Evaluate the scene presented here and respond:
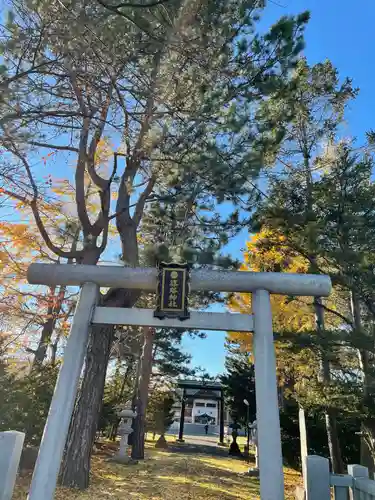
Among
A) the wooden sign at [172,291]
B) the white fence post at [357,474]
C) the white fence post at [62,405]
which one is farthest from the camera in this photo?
the wooden sign at [172,291]

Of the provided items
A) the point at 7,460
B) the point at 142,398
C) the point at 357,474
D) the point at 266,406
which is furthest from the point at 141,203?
the point at 142,398

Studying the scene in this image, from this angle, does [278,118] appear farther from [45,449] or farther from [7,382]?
[7,382]

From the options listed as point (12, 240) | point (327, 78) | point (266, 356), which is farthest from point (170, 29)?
point (12, 240)

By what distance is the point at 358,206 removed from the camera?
265 inches

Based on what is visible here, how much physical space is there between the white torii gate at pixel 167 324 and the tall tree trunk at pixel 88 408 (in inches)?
85.2

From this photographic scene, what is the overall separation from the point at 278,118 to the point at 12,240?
274 inches

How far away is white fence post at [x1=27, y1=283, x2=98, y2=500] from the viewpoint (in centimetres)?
348

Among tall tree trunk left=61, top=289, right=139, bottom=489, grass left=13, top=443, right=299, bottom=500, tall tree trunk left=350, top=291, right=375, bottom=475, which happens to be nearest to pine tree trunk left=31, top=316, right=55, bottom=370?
grass left=13, top=443, right=299, bottom=500

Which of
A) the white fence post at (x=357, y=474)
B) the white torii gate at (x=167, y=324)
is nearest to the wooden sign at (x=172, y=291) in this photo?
the white torii gate at (x=167, y=324)

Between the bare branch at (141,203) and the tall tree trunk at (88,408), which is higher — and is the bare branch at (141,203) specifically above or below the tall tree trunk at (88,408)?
above

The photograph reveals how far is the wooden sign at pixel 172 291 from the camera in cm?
405

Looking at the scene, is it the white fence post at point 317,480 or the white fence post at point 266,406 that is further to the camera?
the white fence post at point 266,406

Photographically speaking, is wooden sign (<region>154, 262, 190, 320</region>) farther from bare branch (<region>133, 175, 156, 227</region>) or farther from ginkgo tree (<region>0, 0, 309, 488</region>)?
bare branch (<region>133, 175, 156, 227</region>)

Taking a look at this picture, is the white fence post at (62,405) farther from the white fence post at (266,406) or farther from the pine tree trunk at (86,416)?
the pine tree trunk at (86,416)
